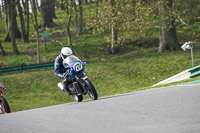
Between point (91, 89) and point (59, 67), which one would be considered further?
point (59, 67)

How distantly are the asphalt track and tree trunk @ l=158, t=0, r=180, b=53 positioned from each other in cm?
2181

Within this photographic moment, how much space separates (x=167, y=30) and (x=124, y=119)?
25665 mm

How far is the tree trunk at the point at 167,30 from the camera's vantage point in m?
32.0

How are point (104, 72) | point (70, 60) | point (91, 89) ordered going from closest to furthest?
point (91, 89) < point (70, 60) < point (104, 72)

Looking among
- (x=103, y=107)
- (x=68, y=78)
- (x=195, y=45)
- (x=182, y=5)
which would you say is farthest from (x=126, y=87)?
(x=103, y=107)

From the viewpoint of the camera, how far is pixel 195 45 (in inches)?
1460

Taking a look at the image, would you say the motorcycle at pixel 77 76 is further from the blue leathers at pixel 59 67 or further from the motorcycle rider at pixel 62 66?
the blue leathers at pixel 59 67

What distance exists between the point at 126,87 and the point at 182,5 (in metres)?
8.01

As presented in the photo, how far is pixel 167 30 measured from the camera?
33156mm

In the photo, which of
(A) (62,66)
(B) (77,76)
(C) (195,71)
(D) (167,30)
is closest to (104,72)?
(D) (167,30)

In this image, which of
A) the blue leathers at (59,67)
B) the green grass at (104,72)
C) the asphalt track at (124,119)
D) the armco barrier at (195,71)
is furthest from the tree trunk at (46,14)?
the asphalt track at (124,119)

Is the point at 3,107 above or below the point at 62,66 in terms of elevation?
below

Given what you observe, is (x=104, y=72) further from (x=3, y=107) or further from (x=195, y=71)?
(x=3, y=107)

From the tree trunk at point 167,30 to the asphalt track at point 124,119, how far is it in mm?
21815
